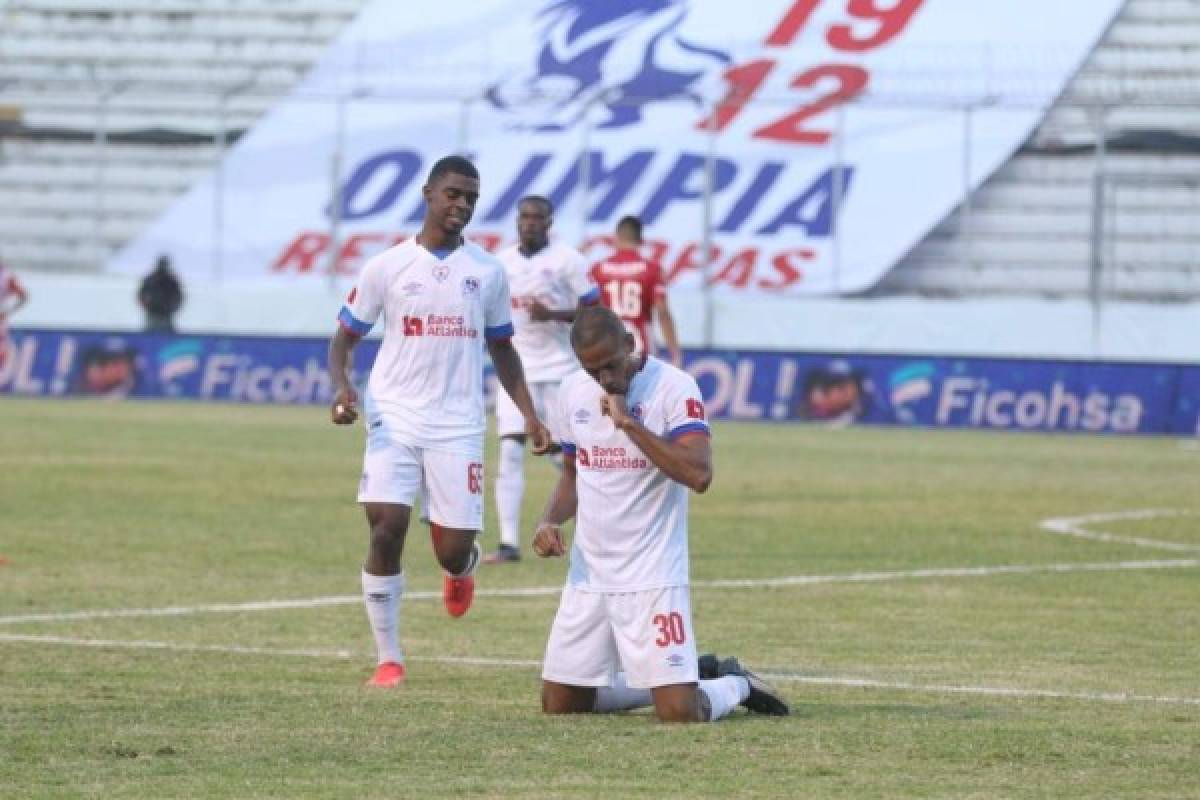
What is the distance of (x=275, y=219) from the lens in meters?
44.9

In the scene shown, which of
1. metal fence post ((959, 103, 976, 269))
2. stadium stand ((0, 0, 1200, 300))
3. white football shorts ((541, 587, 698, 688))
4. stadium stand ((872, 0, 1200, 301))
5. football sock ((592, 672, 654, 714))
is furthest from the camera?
stadium stand ((0, 0, 1200, 300))

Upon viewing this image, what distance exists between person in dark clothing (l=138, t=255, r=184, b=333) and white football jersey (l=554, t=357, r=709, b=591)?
31.6m

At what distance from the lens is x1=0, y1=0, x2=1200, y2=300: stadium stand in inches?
1654

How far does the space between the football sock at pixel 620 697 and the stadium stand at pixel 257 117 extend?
28740 millimetres

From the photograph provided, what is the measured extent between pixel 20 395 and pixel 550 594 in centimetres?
2709

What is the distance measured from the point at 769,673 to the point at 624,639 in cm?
194

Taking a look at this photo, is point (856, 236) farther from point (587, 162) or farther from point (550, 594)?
point (550, 594)

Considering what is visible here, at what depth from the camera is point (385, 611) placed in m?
11.5

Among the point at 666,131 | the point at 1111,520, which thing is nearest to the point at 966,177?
the point at 666,131

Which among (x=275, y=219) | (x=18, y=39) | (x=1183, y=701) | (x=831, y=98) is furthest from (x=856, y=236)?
(x=1183, y=701)

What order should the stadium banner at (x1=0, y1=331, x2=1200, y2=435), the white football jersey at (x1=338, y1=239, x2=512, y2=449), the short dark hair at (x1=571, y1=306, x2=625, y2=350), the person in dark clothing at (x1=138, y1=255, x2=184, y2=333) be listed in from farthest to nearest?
the person in dark clothing at (x1=138, y1=255, x2=184, y2=333)
the stadium banner at (x1=0, y1=331, x2=1200, y2=435)
the white football jersey at (x1=338, y1=239, x2=512, y2=449)
the short dark hair at (x1=571, y1=306, x2=625, y2=350)

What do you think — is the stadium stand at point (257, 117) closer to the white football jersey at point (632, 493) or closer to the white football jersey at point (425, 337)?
the white football jersey at point (425, 337)

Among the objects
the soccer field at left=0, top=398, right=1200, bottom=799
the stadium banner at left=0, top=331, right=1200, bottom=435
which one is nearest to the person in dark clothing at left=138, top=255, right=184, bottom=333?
the stadium banner at left=0, top=331, right=1200, bottom=435

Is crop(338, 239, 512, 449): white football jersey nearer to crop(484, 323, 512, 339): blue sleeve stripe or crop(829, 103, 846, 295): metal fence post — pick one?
crop(484, 323, 512, 339): blue sleeve stripe
